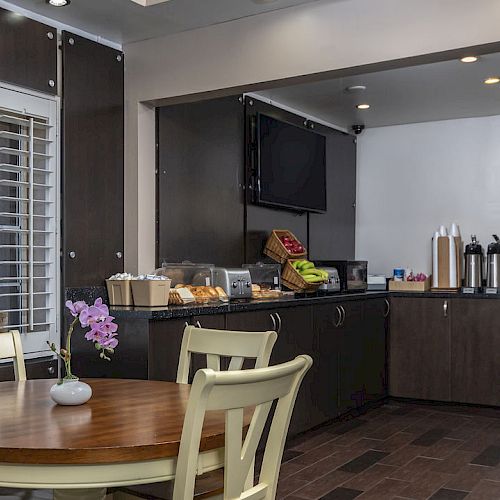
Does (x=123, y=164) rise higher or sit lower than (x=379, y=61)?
lower

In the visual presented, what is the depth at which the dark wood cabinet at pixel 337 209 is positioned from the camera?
600cm

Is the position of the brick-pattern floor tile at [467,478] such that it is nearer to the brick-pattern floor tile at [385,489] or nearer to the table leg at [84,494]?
the brick-pattern floor tile at [385,489]

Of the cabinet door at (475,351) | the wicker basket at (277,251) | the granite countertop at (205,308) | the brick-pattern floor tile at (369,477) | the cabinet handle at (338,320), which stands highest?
the wicker basket at (277,251)

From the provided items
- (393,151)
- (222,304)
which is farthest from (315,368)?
(393,151)

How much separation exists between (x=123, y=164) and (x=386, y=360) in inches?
114

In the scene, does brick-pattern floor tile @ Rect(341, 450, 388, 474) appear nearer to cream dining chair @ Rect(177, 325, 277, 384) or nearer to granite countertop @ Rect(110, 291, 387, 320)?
granite countertop @ Rect(110, 291, 387, 320)

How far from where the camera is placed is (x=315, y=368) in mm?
4516

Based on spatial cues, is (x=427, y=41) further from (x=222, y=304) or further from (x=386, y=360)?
(x=386, y=360)

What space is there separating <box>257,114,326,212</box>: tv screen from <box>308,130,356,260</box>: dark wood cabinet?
0.22m

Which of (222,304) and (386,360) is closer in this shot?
(222,304)

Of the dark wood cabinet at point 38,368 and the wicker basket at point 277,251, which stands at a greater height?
the wicker basket at point 277,251

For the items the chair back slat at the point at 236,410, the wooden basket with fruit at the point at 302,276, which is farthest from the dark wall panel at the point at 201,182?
the chair back slat at the point at 236,410

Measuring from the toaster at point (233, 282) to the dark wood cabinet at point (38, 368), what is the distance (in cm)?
116

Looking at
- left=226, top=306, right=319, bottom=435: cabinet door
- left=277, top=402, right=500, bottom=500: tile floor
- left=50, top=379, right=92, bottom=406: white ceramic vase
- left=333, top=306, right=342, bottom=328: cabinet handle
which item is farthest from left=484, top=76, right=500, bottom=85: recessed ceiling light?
left=50, top=379, right=92, bottom=406: white ceramic vase
